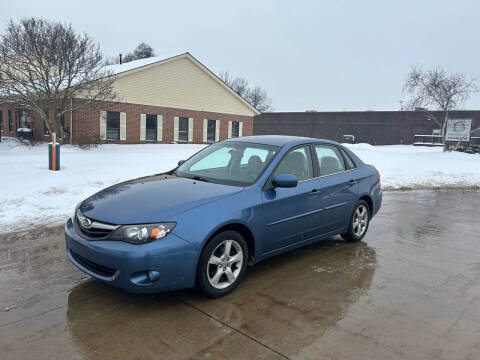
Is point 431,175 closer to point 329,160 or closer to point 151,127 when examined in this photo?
point 329,160

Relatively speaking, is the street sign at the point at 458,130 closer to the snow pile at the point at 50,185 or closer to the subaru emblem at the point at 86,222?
the snow pile at the point at 50,185

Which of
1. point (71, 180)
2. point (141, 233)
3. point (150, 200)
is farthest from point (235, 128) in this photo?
point (141, 233)

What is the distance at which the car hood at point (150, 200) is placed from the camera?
3.50 m

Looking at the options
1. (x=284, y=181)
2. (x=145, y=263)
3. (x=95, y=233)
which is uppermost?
(x=284, y=181)

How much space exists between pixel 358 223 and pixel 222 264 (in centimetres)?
285

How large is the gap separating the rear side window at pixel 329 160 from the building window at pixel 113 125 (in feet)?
70.4

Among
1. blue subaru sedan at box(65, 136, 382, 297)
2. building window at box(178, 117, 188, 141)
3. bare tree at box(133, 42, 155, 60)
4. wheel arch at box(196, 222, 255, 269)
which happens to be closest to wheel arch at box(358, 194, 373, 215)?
blue subaru sedan at box(65, 136, 382, 297)

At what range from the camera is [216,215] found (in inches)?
144

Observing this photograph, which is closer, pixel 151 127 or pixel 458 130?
pixel 458 130

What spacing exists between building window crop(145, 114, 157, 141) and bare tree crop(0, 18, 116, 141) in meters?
6.26

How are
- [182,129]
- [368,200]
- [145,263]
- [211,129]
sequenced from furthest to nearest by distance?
[211,129], [182,129], [368,200], [145,263]

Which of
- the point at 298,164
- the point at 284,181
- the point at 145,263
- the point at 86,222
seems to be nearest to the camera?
the point at 145,263

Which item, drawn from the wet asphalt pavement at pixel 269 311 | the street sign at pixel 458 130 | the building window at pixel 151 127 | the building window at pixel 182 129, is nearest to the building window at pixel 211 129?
the building window at pixel 182 129

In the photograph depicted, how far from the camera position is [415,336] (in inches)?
128
